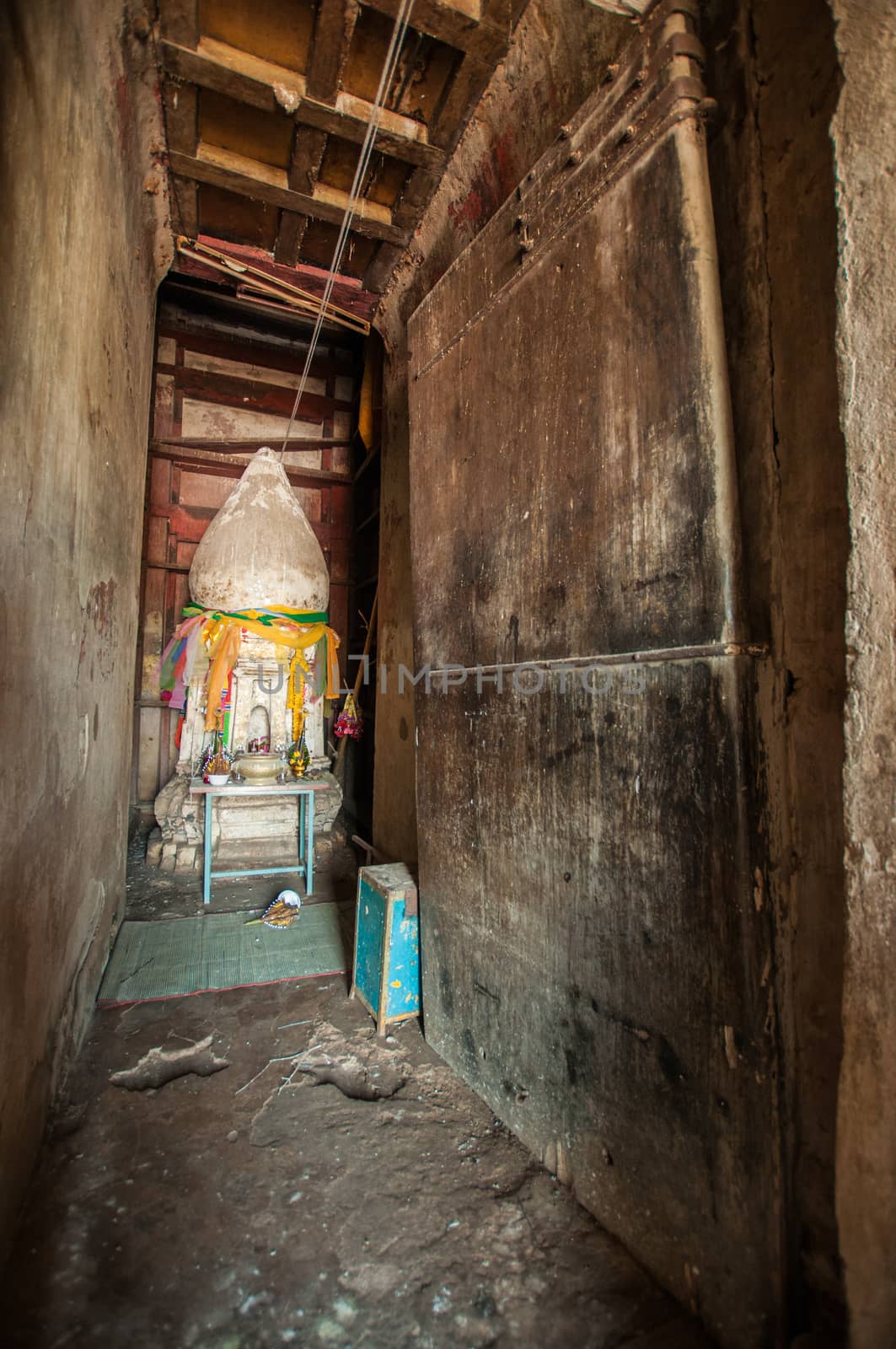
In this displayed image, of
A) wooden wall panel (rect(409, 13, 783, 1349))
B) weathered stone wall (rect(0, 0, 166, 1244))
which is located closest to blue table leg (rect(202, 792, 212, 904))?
weathered stone wall (rect(0, 0, 166, 1244))

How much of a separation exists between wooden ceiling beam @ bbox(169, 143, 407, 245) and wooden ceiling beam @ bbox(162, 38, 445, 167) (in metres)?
0.34

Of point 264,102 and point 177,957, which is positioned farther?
point 177,957

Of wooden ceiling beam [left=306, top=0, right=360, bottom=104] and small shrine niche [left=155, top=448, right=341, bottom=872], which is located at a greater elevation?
wooden ceiling beam [left=306, top=0, right=360, bottom=104]

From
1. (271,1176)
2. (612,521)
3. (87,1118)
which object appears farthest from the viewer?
(87,1118)

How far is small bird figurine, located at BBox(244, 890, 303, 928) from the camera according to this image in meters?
3.84

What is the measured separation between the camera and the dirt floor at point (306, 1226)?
1.44 metres

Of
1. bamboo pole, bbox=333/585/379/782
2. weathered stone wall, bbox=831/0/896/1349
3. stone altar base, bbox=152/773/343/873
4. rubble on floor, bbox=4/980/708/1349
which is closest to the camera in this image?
weathered stone wall, bbox=831/0/896/1349

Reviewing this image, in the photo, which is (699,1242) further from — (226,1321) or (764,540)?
(764,540)

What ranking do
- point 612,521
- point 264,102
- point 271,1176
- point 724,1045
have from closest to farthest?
point 724,1045 < point 612,521 < point 271,1176 < point 264,102

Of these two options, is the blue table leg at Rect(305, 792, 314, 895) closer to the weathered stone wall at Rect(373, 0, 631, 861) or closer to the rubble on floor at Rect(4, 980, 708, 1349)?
the weathered stone wall at Rect(373, 0, 631, 861)

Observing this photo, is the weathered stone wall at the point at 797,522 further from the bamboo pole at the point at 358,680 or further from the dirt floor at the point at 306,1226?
the bamboo pole at the point at 358,680

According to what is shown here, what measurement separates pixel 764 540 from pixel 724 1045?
1.15 meters

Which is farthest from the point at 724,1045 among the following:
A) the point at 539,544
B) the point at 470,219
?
the point at 470,219

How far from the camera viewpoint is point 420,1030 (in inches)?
107
